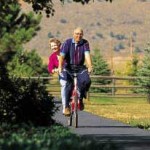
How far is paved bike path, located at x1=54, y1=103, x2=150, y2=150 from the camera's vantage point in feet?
38.5

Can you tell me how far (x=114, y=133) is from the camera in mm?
13859

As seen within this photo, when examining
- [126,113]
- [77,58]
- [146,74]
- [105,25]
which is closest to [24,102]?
[77,58]

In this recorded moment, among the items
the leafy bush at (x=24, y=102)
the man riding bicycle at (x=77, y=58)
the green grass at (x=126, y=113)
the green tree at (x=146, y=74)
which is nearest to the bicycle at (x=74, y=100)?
the man riding bicycle at (x=77, y=58)

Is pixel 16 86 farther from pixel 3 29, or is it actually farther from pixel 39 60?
pixel 39 60

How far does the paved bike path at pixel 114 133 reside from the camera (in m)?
11.7

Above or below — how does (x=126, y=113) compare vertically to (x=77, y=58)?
below

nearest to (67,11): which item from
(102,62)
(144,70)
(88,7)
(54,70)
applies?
(88,7)

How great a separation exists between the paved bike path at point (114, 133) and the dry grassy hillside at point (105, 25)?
12740 centimetres

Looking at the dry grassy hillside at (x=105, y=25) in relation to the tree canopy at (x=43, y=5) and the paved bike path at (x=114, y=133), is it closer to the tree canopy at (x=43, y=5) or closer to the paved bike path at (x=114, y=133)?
the paved bike path at (x=114, y=133)

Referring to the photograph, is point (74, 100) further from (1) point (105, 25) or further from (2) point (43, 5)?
(1) point (105, 25)

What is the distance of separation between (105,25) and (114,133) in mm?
144049

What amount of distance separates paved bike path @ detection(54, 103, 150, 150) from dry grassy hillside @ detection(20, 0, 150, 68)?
12740cm

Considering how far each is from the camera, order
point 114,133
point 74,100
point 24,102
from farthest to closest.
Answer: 1. point 74,100
2. point 114,133
3. point 24,102

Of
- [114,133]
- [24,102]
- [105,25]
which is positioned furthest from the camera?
[105,25]
